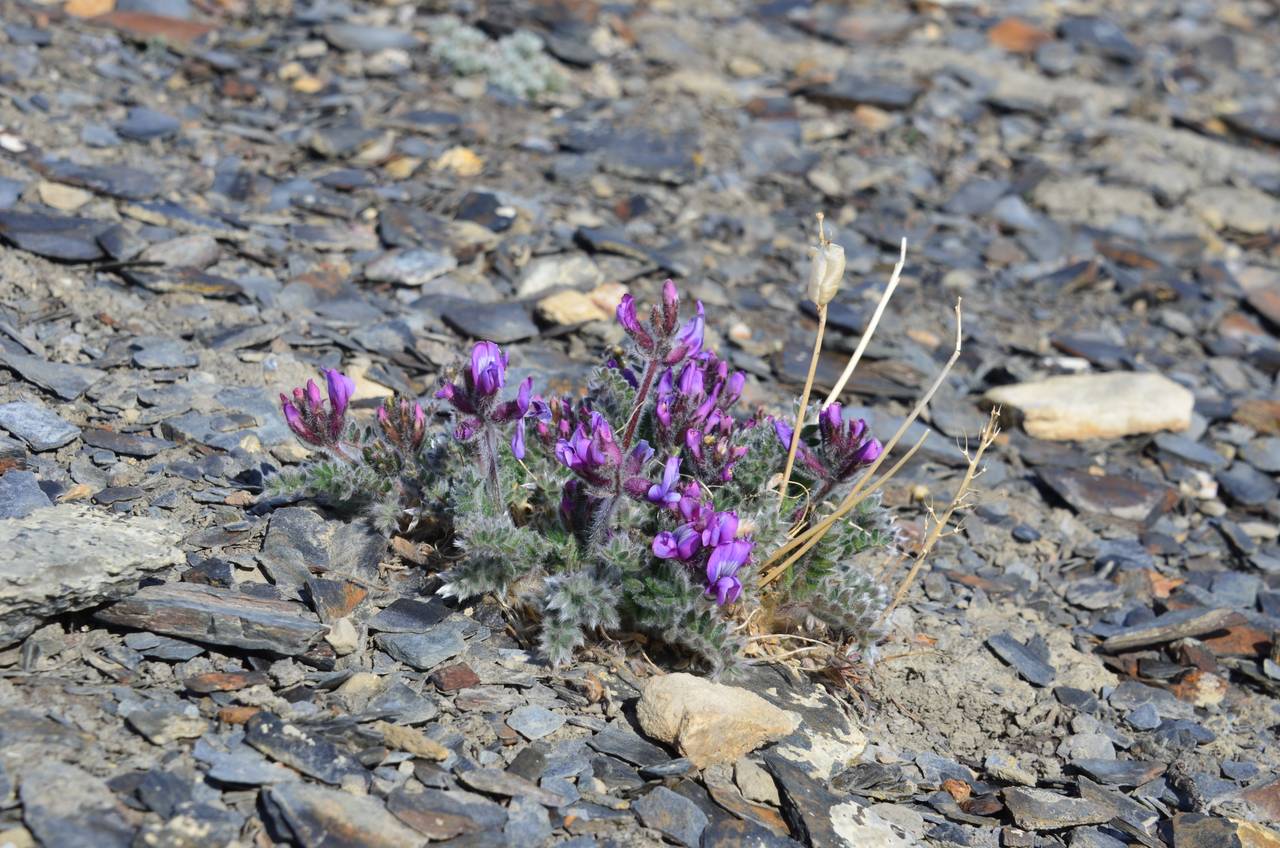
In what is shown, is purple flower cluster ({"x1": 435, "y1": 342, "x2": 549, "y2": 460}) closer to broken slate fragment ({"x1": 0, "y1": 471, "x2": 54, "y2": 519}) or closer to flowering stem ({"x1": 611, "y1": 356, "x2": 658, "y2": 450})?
flowering stem ({"x1": 611, "y1": 356, "x2": 658, "y2": 450})

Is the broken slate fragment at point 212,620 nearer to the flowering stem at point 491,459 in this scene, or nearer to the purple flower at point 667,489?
the flowering stem at point 491,459

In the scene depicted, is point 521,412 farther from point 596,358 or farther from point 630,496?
point 596,358

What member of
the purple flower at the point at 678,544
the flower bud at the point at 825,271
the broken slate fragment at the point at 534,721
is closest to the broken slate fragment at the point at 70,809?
the broken slate fragment at the point at 534,721

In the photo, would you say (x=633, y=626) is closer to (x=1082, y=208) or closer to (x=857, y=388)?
(x=857, y=388)

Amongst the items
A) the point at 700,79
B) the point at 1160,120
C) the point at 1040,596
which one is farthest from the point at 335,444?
the point at 1160,120

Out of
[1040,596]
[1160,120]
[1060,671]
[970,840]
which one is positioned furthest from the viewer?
[1160,120]

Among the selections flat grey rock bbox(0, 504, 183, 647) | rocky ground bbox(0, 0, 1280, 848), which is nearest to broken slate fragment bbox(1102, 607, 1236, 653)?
rocky ground bbox(0, 0, 1280, 848)
